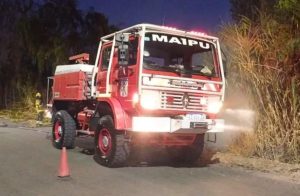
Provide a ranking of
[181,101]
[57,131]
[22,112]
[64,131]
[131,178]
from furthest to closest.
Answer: [22,112], [57,131], [64,131], [181,101], [131,178]

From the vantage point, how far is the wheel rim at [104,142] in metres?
11.3

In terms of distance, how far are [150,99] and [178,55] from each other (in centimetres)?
146

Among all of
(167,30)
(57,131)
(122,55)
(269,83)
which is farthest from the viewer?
(57,131)

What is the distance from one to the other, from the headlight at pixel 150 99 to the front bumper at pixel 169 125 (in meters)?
0.29

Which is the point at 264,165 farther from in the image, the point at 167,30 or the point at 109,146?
the point at 167,30

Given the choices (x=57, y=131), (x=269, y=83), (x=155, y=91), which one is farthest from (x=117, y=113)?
(x=57, y=131)

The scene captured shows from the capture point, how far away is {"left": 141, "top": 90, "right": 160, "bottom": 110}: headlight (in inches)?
414

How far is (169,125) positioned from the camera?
10.5 m

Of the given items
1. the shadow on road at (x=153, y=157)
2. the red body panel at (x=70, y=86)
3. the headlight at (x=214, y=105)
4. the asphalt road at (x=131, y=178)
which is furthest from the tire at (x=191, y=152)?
the red body panel at (x=70, y=86)

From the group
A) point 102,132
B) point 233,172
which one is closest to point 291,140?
point 233,172

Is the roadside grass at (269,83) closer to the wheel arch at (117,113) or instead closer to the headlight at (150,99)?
the headlight at (150,99)

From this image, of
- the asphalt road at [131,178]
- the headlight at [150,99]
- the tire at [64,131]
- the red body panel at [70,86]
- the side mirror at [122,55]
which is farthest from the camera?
the tire at [64,131]

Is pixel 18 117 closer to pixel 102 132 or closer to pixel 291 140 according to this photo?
pixel 102 132

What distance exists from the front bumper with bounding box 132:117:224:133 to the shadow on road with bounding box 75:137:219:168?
140 centimetres
